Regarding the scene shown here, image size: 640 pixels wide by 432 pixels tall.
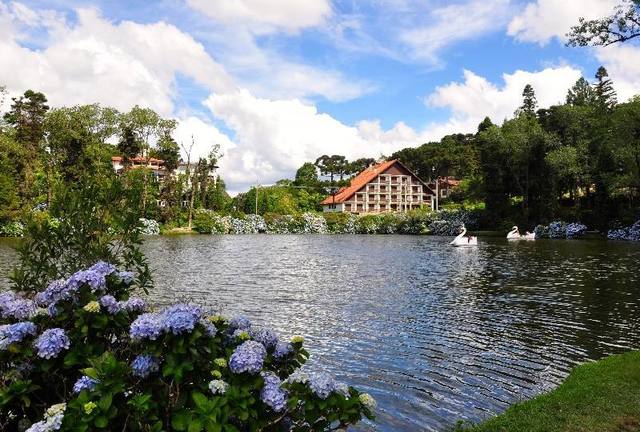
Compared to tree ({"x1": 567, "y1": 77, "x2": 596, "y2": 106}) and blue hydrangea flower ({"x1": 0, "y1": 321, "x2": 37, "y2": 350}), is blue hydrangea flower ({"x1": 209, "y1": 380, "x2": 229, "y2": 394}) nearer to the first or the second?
blue hydrangea flower ({"x1": 0, "y1": 321, "x2": 37, "y2": 350})

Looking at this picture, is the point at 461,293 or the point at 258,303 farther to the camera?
the point at 461,293

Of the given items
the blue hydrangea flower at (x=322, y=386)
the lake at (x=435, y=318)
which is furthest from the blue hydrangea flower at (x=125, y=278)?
the lake at (x=435, y=318)

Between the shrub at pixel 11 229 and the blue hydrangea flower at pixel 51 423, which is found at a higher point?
the shrub at pixel 11 229

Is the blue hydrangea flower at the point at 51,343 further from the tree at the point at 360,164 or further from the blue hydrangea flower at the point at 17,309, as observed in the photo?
the tree at the point at 360,164

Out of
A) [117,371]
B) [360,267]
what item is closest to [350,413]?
[117,371]

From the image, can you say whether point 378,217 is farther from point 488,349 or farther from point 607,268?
point 488,349

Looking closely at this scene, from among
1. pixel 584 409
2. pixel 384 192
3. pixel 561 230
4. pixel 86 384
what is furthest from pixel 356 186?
pixel 86 384

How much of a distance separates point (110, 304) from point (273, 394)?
1669 millimetres

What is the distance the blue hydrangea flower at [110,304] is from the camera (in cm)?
433

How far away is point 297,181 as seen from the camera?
117 meters

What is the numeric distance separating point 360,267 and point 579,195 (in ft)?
192

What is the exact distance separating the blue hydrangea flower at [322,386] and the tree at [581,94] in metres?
98.9

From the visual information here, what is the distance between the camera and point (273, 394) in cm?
381

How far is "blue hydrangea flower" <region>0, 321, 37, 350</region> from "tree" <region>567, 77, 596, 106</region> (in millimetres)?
99865
